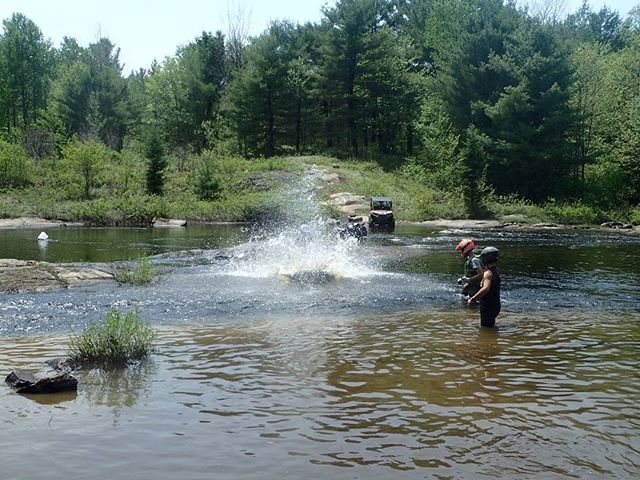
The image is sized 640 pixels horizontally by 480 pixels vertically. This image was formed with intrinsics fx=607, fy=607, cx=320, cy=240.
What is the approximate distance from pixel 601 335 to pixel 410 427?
678 centimetres

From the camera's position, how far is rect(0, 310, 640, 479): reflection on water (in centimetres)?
620

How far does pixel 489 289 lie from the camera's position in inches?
475

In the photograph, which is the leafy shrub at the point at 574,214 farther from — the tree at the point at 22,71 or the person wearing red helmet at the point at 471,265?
the tree at the point at 22,71

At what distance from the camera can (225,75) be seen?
8412 centimetres

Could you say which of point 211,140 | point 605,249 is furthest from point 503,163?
point 211,140

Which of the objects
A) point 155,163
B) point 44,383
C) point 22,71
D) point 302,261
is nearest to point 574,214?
point 302,261

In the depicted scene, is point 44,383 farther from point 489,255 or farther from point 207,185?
point 207,185

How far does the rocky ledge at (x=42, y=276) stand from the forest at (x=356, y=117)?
29359 mm

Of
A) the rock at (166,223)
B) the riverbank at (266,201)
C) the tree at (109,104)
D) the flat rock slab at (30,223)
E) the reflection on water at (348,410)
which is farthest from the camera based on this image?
the tree at (109,104)

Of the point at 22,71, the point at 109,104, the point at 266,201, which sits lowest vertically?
the point at 266,201

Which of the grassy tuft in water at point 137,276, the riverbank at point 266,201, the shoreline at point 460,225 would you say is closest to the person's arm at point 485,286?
the grassy tuft in water at point 137,276

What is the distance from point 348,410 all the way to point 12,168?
2472 inches

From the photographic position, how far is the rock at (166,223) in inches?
1831

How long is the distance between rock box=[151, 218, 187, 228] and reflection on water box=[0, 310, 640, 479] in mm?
35474
